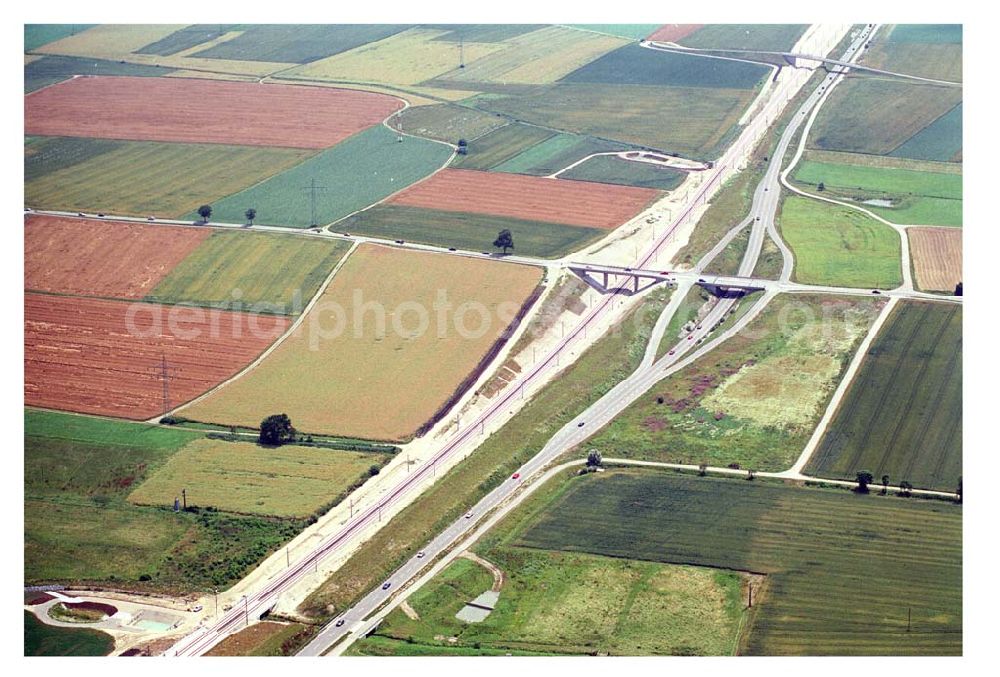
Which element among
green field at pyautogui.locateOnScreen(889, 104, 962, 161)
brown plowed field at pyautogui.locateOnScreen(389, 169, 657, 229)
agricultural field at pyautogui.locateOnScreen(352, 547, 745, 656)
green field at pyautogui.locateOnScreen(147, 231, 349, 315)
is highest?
green field at pyautogui.locateOnScreen(889, 104, 962, 161)

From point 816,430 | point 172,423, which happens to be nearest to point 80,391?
point 172,423

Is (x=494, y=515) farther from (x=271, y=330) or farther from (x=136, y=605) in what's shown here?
(x=271, y=330)

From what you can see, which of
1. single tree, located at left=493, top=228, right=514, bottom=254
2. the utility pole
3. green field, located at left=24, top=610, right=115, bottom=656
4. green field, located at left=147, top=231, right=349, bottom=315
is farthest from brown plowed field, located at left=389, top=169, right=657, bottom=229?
green field, located at left=24, top=610, right=115, bottom=656

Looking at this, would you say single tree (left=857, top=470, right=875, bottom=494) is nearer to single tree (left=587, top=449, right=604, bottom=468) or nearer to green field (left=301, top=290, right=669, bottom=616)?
single tree (left=587, top=449, right=604, bottom=468)

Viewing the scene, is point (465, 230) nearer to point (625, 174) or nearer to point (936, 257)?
point (625, 174)

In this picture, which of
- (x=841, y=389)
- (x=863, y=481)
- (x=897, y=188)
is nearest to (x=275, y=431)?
(x=863, y=481)

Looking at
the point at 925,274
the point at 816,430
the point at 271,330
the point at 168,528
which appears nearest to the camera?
the point at 168,528

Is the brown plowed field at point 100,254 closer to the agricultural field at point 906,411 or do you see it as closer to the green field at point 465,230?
the green field at point 465,230

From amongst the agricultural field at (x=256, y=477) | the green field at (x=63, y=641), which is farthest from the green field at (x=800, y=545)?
the green field at (x=63, y=641)
